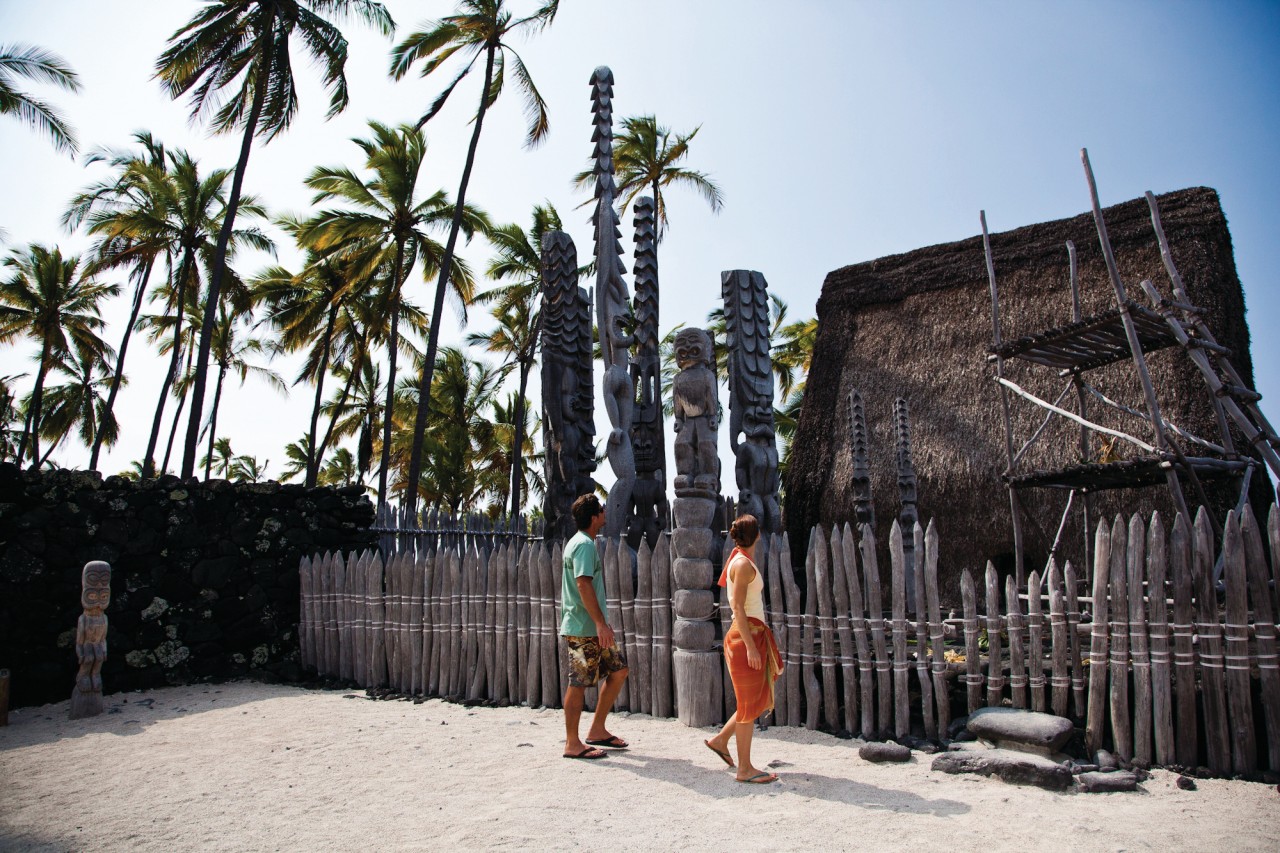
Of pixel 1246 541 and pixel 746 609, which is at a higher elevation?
pixel 1246 541

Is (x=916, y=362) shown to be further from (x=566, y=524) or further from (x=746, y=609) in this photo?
(x=746, y=609)

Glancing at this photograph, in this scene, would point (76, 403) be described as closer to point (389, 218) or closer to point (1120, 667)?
point (389, 218)

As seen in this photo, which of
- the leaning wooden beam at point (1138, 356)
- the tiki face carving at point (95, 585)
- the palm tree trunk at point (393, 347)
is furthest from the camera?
the palm tree trunk at point (393, 347)

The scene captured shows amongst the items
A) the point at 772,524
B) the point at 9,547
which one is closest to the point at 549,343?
the point at 772,524

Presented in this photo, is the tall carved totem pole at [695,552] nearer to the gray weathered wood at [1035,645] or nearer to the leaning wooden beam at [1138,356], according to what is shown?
the gray weathered wood at [1035,645]

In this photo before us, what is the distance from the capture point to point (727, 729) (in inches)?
185

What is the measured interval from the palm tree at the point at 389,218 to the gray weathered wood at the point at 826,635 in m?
15.6

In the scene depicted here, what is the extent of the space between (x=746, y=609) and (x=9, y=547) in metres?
6.82

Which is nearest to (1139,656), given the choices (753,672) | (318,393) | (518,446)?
(753,672)

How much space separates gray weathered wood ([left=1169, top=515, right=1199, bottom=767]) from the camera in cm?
455

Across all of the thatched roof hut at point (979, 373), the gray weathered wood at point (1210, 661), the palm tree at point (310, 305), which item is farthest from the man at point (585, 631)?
the palm tree at point (310, 305)

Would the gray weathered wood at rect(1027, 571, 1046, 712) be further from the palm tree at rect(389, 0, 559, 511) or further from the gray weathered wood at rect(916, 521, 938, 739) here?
the palm tree at rect(389, 0, 559, 511)

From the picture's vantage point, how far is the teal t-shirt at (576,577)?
4.99m

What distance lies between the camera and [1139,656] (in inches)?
185
